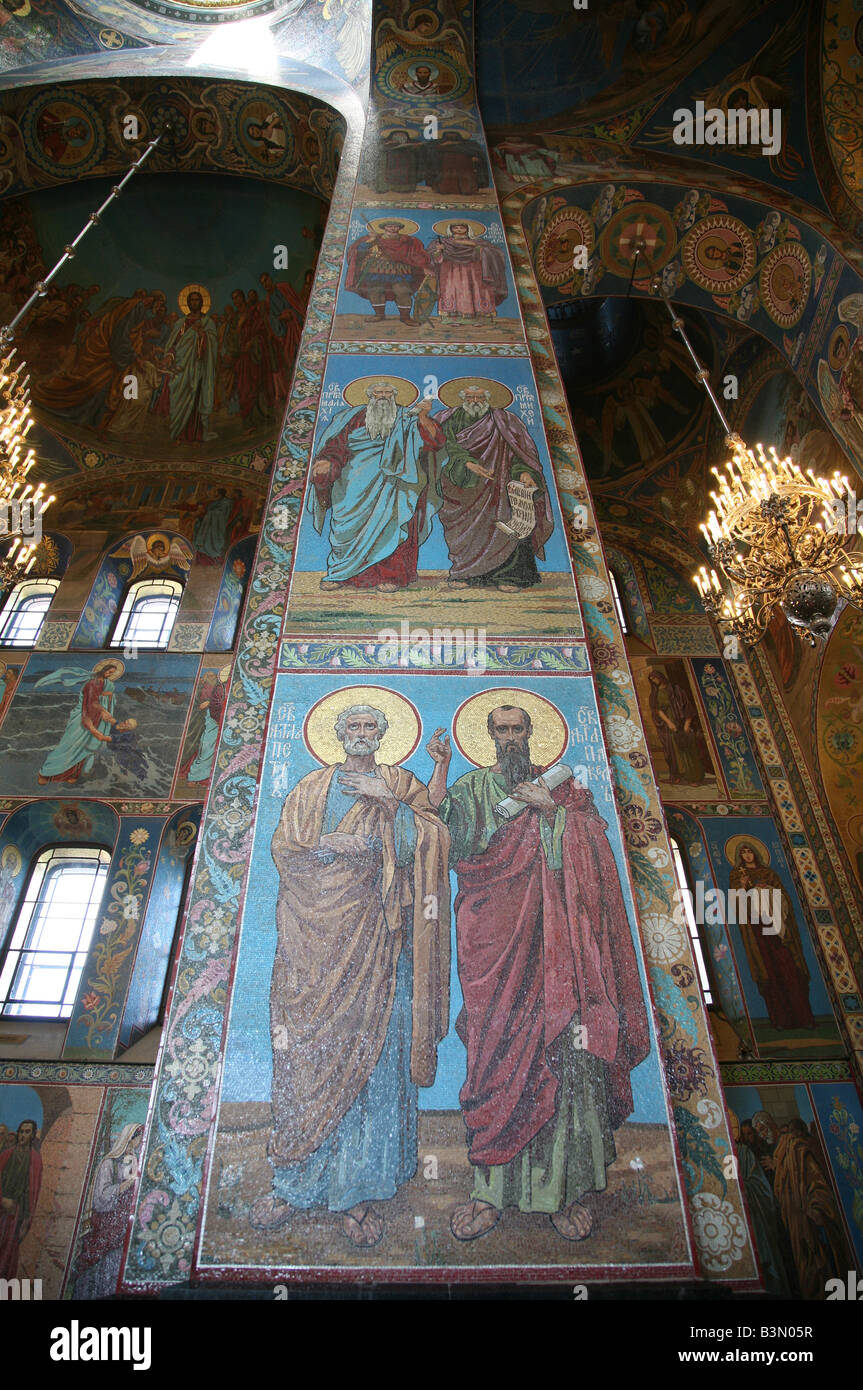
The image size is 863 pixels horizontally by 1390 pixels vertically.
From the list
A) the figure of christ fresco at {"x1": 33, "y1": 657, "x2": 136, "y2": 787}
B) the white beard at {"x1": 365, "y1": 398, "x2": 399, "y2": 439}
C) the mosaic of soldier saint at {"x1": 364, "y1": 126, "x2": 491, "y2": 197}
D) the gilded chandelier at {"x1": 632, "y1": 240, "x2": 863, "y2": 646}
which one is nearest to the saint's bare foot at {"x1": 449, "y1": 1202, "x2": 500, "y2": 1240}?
the gilded chandelier at {"x1": 632, "y1": 240, "x2": 863, "y2": 646}

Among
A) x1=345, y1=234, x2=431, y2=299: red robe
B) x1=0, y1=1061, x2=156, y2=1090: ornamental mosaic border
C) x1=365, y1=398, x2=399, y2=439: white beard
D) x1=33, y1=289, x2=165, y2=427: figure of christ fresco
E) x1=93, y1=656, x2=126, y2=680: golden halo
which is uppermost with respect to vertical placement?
x1=33, y1=289, x2=165, y2=427: figure of christ fresco

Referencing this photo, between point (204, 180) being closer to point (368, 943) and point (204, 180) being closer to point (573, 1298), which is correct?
point (368, 943)

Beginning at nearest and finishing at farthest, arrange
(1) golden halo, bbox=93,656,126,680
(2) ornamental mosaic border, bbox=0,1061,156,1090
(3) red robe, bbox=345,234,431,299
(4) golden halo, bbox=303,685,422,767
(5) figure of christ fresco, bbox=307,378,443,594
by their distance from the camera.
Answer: (4) golden halo, bbox=303,685,422,767, (5) figure of christ fresco, bbox=307,378,443,594, (2) ornamental mosaic border, bbox=0,1061,156,1090, (3) red robe, bbox=345,234,431,299, (1) golden halo, bbox=93,656,126,680

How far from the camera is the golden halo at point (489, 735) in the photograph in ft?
16.0

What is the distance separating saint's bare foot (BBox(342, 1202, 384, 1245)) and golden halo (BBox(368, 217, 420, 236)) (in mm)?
8045

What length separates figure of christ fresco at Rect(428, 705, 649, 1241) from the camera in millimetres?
3611

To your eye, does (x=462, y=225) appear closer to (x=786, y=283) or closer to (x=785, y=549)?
(x=786, y=283)

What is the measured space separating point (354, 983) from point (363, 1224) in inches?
36.2

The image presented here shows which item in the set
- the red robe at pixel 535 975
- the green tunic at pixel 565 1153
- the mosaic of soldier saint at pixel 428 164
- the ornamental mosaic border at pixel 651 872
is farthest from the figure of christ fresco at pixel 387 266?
the green tunic at pixel 565 1153

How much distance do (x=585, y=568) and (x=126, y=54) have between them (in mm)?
9787

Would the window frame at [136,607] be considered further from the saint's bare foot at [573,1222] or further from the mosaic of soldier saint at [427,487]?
the saint's bare foot at [573,1222]

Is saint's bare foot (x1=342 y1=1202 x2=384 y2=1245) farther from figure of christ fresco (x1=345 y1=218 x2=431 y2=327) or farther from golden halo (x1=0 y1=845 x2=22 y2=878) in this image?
figure of christ fresco (x1=345 y1=218 x2=431 y2=327)

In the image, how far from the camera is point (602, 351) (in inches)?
468

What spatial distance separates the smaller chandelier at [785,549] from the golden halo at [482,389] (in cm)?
168
